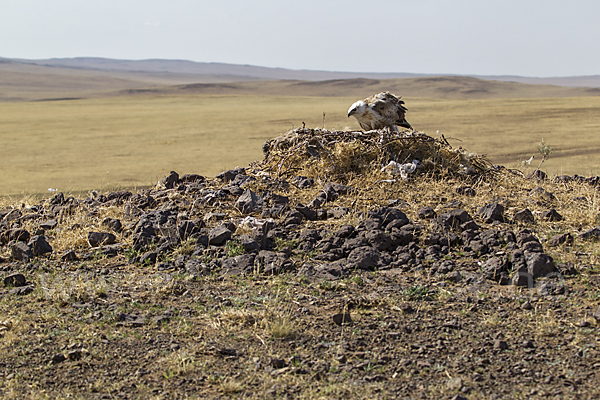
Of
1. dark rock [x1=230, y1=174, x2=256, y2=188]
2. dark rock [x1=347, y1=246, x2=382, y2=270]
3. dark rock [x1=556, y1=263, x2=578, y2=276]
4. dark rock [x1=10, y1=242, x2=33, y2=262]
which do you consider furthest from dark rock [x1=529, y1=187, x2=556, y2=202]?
dark rock [x1=10, y1=242, x2=33, y2=262]

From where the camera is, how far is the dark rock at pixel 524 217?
527 cm

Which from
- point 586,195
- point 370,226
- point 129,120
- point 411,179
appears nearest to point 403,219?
point 370,226

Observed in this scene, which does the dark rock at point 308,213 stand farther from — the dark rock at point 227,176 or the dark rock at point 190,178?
the dark rock at point 190,178

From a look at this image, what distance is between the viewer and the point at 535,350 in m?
3.28

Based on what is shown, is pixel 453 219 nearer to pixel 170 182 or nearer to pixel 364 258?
pixel 364 258

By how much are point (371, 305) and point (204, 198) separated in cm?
270

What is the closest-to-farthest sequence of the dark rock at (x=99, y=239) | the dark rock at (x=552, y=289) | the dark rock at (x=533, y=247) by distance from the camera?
1. the dark rock at (x=552, y=289)
2. the dark rock at (x=533, y=247)
3. the dark rock at (x=99, y=239)

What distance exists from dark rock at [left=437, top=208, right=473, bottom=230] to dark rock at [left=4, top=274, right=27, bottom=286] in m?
3.60

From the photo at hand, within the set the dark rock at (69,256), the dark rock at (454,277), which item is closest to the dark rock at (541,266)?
the dark rock at (454,277)

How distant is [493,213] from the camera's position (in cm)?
525

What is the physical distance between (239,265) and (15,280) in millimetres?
1814

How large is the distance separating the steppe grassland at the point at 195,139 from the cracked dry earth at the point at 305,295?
3635 millimetres

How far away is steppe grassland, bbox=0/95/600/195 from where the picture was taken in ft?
47.1

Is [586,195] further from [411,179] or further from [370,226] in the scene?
[370,226]
